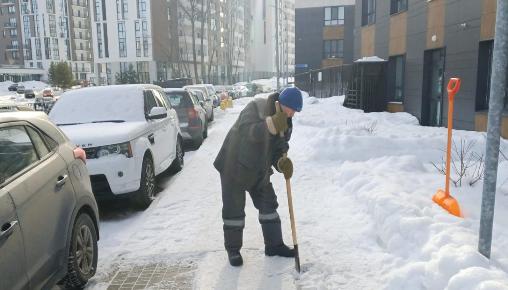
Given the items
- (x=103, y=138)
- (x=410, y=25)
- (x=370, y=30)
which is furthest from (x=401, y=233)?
(x=370, y=30)

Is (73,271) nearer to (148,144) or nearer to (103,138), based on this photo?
(103,138)

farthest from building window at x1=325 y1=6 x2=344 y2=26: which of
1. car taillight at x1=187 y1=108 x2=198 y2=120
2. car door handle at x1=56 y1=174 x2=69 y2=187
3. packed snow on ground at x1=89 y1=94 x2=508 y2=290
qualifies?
car door handle at x1=56 y1=174 x2=69 y2=187

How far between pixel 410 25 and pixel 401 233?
14010 millimetres

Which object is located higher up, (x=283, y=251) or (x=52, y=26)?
(x=52, y=26)

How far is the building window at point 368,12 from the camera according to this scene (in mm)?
22347

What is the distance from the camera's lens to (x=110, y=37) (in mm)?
77250

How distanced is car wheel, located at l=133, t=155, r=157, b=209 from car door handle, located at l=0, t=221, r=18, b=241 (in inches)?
140

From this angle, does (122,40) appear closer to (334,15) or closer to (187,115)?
(334,15)

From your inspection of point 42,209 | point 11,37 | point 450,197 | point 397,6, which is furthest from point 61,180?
point 11,37

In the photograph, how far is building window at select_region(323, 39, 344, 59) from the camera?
159 feet

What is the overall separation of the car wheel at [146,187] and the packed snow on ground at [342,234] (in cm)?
14

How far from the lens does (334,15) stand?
4822 cm

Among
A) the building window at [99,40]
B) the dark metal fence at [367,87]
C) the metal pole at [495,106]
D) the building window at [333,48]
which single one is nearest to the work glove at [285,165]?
the metal pole at [495,106]

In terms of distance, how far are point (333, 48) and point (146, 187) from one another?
45.0 meters
